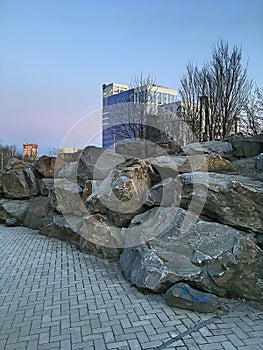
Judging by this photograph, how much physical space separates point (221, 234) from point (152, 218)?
1.05m

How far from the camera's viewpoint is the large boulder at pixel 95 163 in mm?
6754

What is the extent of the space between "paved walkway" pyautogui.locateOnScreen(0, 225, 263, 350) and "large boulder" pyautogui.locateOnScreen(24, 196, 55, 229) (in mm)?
2913

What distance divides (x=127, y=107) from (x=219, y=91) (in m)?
4.77

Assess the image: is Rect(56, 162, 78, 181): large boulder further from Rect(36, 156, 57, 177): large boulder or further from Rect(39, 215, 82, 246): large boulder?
Rect(39, 215, 82, 246): large boulder

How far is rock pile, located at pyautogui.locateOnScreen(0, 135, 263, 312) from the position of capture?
330 cm

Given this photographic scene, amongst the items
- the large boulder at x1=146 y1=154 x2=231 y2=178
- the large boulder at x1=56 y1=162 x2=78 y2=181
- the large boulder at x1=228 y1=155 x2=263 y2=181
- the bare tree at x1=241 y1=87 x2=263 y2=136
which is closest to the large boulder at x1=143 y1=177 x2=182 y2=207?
the large boulder at x1=146 y1=154 x2=231 y2=178

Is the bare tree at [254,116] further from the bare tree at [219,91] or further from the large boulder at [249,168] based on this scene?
the large boulder at [249,168]

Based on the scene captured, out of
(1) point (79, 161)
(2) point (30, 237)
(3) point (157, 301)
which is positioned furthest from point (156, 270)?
(1) point (79, 161)

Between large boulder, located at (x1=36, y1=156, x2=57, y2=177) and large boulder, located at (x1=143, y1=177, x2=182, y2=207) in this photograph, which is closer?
large boulder, located at (x1=143, y1=177, x2=182, y2=207)

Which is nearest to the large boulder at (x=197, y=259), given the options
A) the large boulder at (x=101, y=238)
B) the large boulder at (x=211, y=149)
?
the large boulder at (x=101, y=238)

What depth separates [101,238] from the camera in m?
4.95

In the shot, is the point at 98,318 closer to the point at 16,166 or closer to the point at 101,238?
the point at 101,238

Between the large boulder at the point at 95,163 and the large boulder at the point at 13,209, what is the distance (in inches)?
88.6

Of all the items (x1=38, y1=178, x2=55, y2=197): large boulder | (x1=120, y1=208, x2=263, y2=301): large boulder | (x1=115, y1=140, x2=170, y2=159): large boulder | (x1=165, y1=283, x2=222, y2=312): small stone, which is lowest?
(x1=165, y1=283, x2=222, y2=312): small stone
